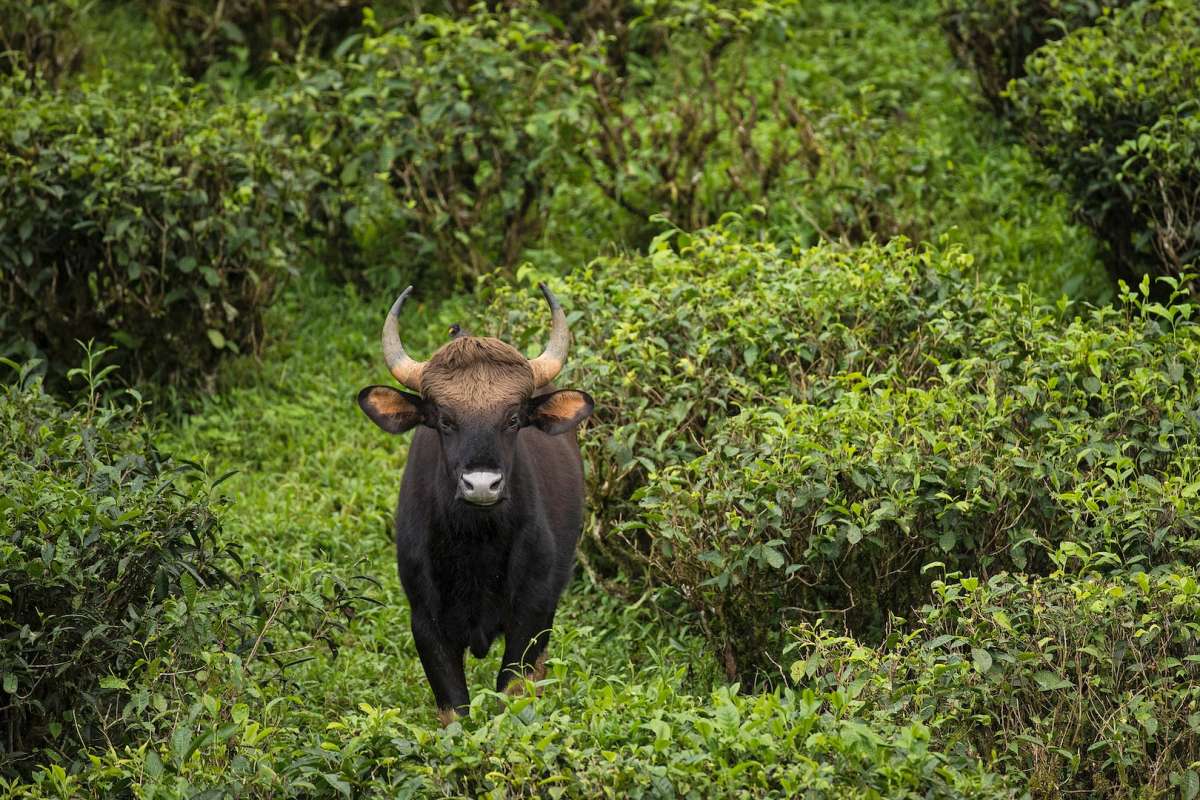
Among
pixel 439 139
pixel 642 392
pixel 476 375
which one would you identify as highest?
pixel 476 375

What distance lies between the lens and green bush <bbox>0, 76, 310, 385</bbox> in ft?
26.9

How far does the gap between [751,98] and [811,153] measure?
60cm

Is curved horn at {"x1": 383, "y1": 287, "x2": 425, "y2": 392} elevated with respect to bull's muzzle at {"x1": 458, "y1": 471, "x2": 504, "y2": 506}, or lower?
elevated

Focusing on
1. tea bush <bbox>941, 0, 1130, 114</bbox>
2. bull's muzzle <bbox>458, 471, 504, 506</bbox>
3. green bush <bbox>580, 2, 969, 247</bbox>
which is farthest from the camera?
tea bush <bbox>941, 0, 1130, 114</bbox>

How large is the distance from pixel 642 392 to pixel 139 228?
2.85 metres

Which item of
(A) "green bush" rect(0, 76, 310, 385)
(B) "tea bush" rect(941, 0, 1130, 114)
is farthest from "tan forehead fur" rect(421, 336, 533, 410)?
(B) "tea bush" rect(941, 0, 1130, 114)

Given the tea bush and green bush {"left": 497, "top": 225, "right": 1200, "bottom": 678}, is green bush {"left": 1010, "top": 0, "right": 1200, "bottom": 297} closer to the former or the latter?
the tea bush

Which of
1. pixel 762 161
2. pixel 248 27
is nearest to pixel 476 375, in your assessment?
pixel 762 161

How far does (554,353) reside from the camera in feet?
20.1

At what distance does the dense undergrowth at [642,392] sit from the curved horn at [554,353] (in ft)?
2.02

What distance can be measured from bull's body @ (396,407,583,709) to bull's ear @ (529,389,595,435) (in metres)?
0.16

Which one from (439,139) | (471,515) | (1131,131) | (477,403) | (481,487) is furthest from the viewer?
(439,139)

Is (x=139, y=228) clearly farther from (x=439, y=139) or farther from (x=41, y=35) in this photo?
(x=41, y=35)

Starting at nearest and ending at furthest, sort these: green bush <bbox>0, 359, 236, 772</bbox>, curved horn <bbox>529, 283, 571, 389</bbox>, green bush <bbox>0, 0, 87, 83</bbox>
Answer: green bush <bbox>0, 359, 236, 772</bbox> → curved horn <bbox>529, 283, 571, 389</bbox> → green bush <bbox>0, 0, 87, 83</bbox>
